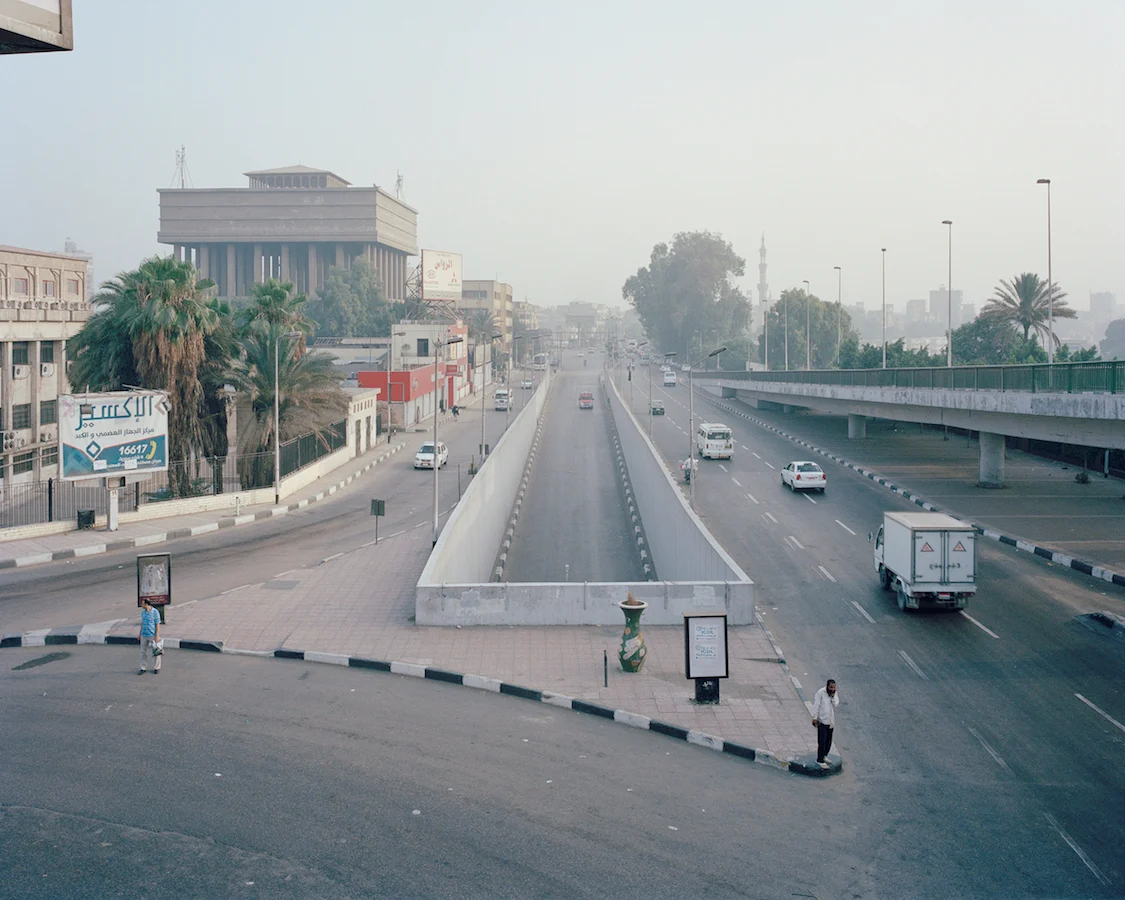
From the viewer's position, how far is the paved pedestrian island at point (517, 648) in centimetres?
1670

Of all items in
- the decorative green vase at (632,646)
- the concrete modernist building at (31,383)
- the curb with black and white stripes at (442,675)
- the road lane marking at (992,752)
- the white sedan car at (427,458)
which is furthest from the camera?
the white sedan car at (427,458)

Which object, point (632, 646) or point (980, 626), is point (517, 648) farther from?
point (980, 626)

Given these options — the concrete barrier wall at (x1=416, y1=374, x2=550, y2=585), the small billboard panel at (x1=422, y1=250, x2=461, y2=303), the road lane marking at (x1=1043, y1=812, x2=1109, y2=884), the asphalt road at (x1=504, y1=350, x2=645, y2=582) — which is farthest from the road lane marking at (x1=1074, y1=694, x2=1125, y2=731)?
the small billboard panel at (x1=422, y1=250, x2=461, y2=303)

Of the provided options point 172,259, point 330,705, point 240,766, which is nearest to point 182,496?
point 172,259

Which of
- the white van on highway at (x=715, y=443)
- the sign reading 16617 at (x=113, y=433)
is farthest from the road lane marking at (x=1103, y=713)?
the white van on highway at (x=715, y=443)

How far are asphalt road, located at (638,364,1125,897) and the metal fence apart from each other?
70.4ft

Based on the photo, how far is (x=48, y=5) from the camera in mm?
5320

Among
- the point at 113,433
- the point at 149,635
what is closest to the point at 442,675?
the point at 149,635

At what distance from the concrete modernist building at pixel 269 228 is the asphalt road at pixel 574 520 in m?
104

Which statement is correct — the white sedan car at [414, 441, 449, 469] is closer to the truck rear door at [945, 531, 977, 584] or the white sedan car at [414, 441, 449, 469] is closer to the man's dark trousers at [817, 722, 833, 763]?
the truck rear door at [945, 531, 977, 584]

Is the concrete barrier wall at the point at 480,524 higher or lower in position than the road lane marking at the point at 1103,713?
higher

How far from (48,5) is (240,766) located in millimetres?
10883

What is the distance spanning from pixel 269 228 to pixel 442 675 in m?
159

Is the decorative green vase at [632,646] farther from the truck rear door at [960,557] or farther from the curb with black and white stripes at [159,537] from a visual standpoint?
the curb with black and white stripes at [159,537]
